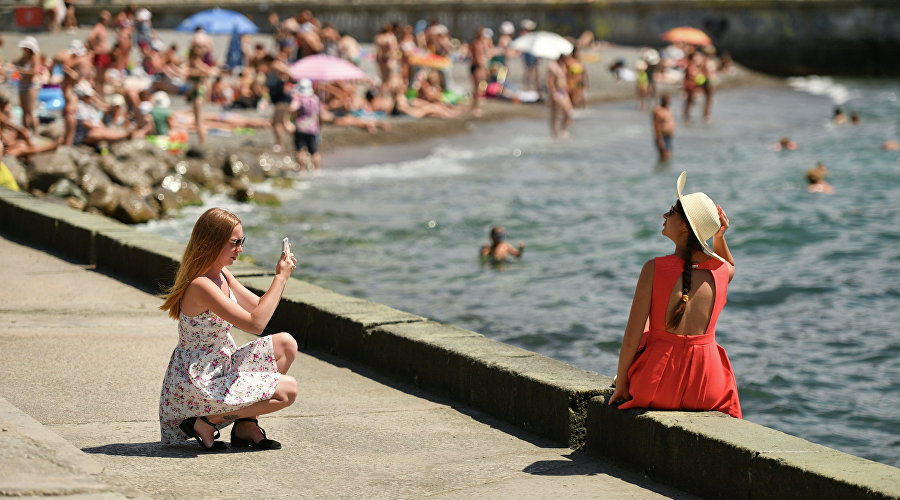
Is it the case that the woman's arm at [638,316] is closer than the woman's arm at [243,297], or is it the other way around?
the woman's arm at [638,316]

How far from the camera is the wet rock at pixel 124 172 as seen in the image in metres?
17.5

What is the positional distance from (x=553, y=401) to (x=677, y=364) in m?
0.84

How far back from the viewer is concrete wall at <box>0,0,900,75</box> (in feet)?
149

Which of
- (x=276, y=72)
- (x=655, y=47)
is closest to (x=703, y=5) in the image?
(x=655, y=47)

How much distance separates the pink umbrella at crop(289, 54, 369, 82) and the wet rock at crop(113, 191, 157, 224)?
6.10m

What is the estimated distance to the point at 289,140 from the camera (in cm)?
2295

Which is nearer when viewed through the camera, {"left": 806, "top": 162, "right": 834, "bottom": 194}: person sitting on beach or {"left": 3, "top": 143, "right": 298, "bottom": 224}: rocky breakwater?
{"left": 3, "top": 143, "right": 298, "bottom": 224}: rocky breakwater

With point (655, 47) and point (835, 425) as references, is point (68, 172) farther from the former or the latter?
point (655, 47)

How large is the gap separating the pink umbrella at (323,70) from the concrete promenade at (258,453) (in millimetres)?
14168

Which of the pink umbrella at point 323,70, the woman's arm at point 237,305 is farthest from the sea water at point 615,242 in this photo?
the woman's arm at point 237,305

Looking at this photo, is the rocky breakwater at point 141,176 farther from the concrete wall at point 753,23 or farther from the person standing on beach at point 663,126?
the concrete wall at point 753,23

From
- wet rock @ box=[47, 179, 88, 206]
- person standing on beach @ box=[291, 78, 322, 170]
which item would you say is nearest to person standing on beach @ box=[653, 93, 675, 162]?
person standing on beach @ box=[291, 78, 322, 170]

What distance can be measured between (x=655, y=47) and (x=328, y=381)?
42.0 m

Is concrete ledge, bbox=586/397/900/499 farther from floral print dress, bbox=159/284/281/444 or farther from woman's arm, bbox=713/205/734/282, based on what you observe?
floral print dress, bbox=159/284/281/444
